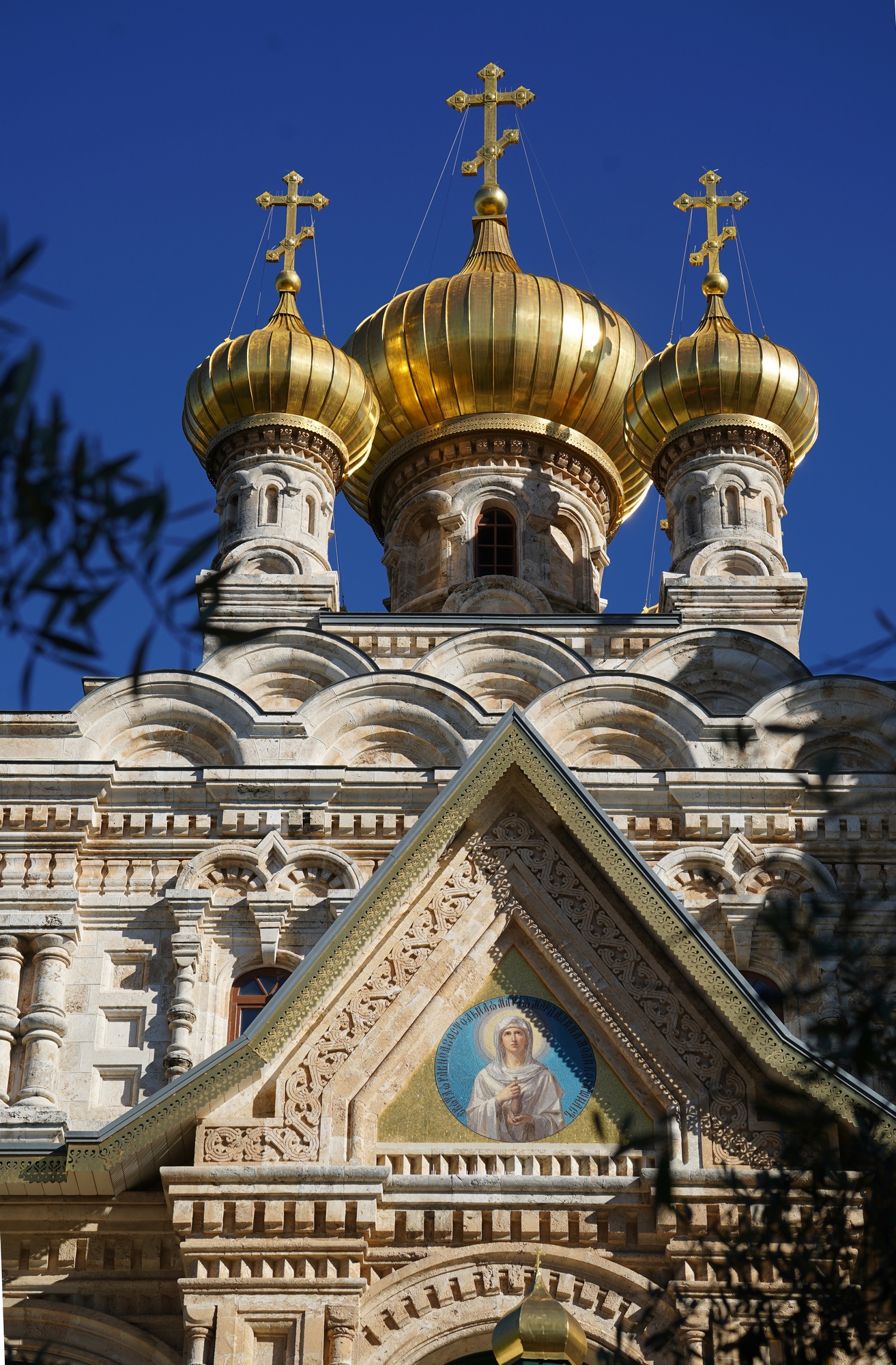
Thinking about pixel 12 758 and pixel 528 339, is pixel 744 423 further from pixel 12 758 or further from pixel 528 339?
pixel 12 758

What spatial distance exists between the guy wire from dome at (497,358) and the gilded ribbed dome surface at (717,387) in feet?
2.22

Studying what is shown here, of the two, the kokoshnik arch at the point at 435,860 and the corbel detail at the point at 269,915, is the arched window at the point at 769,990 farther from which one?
the corbel detail at the point at 269,915

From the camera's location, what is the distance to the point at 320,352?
1373 cm

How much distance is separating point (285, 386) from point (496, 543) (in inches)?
66.4

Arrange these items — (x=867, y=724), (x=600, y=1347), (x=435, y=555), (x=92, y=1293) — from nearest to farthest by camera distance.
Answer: (x=600, y=1347) < (x=92, y=1293) < (x=867, y=724) < (x=435, y=555)

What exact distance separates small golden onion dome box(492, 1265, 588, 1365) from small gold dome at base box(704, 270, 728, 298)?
9.55 meters

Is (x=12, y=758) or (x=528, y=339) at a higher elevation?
(x=528, y=339)

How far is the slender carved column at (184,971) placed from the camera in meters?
9.27

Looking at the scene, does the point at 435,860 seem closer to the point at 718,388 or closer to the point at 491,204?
the point at 718,388

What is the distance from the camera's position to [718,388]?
13.8 m

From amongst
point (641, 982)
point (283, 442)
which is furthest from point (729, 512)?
point (641, 982)

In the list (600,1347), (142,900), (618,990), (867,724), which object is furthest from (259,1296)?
(867,724)

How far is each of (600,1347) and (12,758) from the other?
459 centimetres

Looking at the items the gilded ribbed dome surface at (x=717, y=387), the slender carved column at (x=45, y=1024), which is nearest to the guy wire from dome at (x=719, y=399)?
the gilded ribbed dome surface at (x=717, y=387)
